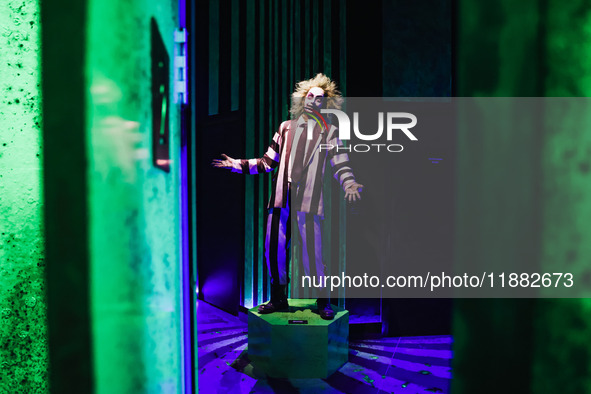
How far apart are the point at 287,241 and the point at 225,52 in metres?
2.20

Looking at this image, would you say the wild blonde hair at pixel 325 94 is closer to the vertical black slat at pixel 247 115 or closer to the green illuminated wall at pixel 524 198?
the vertical black slat at pixel 247 115

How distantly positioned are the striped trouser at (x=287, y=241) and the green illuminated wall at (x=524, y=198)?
6.75 feet

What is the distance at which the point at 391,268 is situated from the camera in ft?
11.1

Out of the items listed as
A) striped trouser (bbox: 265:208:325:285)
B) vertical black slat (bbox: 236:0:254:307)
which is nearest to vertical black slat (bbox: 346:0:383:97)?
vertical black slat (bbox: 236:0:254:307)

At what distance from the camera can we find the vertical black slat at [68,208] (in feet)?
2.32

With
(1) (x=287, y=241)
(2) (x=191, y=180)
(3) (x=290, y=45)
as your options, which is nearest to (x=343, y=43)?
(3) (x=290, y=45)

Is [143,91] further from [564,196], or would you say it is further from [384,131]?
[384,131]

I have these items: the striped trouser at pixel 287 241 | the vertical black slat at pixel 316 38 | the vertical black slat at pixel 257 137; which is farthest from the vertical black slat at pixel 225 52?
the striped trouser at pixel 287 241

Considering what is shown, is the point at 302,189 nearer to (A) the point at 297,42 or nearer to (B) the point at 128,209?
(A) the point at 297,42

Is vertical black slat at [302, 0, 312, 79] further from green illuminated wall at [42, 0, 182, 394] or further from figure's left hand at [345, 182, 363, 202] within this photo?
green illuminated wall at [42, 0, 182, 394]

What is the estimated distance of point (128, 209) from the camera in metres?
0.82

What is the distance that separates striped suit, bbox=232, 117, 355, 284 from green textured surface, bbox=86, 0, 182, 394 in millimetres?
1697

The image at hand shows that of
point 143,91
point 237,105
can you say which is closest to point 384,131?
point 237,105

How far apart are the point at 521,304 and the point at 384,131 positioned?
9.28 ft
